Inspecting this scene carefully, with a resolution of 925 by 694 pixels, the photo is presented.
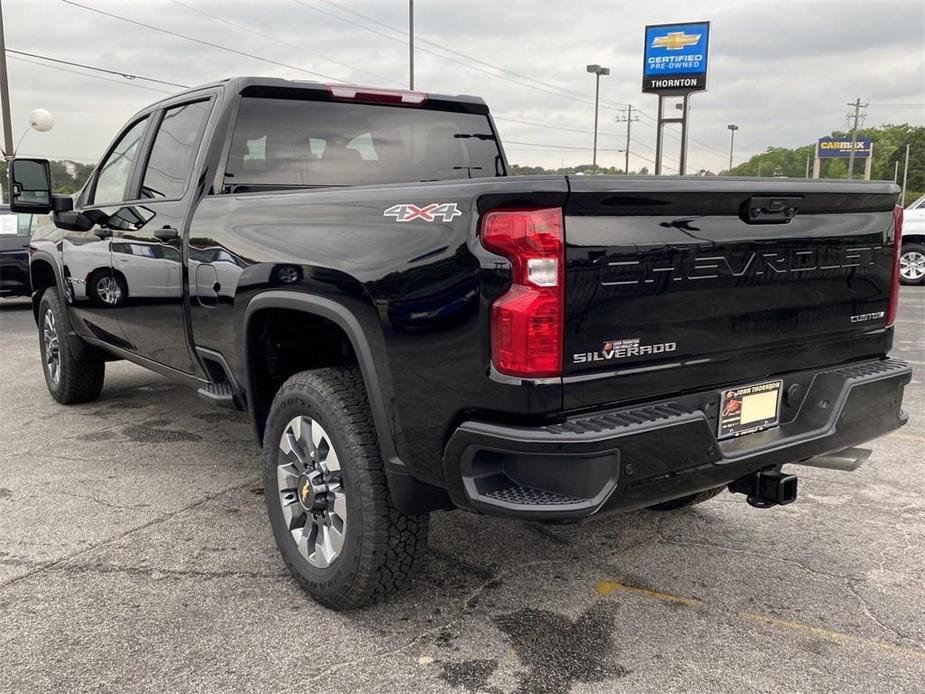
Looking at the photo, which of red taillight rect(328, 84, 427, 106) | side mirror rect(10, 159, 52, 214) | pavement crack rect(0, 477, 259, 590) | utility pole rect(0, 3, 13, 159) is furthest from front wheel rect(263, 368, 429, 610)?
utility pole rect(0, 3, 13, 159)

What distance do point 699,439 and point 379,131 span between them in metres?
2.57

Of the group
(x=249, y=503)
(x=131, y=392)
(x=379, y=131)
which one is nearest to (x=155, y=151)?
(x=379, y=131)

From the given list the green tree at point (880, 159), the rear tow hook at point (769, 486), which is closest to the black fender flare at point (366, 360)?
the rear tow hook at point (769, 486)

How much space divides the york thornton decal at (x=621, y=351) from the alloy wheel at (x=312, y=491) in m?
0.99

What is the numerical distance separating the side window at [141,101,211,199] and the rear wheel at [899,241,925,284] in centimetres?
1394

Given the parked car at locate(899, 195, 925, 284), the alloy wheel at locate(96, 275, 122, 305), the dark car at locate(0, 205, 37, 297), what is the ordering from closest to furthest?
1. the alloy wheel at locate(96, 275, 122, 305)
2. the dark car at locate(0, 205, 37, 297)
3. the parked car at locate(899, 195, 925, 284)

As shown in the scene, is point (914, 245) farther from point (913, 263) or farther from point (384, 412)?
point (384, 412)

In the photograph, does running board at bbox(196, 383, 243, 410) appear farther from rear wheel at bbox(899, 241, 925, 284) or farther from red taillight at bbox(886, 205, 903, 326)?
rear wheel at bbox(899, 241, 925, 284)

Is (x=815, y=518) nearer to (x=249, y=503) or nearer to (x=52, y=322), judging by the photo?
(x=249, y=503)

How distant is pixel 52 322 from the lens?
18.7 ft

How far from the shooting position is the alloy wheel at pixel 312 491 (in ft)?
9.24

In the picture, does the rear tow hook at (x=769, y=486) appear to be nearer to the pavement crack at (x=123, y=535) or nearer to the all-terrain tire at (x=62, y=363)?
the pavement crack at (x=123, y=535)

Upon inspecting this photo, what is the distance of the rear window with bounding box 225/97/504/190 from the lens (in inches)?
152

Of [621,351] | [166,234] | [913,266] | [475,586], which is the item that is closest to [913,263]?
[913,266]
